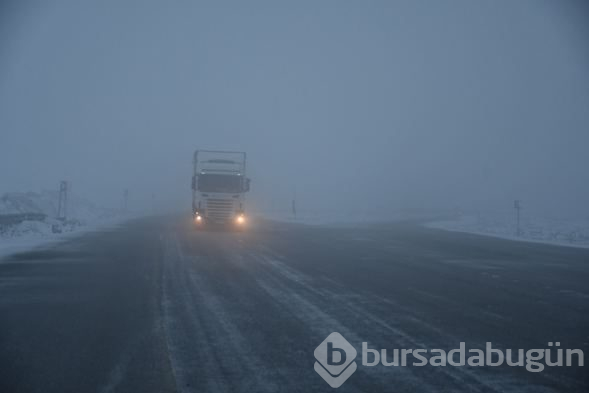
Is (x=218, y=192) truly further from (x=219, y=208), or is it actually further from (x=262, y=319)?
(x=262, y=319)

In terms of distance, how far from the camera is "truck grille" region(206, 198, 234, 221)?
34.8 metres

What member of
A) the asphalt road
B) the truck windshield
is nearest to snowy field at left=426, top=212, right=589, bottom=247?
the asphalt road

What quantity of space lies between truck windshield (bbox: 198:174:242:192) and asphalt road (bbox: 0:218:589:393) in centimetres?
1609

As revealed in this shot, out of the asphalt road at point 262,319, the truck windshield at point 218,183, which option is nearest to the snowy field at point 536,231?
the asphalt road at point 262,319

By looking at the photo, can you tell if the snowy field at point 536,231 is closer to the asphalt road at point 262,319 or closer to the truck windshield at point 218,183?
the asphalt road at point 262,319

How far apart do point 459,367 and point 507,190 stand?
161 meters

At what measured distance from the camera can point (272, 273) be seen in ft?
49.3

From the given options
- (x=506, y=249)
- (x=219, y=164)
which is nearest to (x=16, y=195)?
(x=219, y=164)

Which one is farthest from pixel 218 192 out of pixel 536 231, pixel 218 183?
pixel 536 231

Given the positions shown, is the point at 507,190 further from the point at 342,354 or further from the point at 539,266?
the point at 342,354

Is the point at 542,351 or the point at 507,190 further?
the point at 507,190

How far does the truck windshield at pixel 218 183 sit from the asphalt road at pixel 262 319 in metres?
16.1

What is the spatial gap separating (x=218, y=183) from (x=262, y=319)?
86.0 feet

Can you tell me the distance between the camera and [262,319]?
9.24 metres
